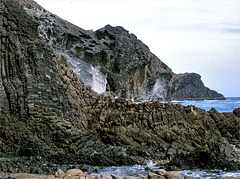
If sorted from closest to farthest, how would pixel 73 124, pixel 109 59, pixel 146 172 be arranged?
1. pixel 146 172
2. pixel 73 124
3. pixel 109 59

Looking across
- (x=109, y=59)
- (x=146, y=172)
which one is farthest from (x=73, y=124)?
(x=109, y=59)

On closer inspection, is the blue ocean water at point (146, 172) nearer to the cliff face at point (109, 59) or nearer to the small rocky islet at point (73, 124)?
the small rocky islet at point (73, 124)

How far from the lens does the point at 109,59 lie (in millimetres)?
60750

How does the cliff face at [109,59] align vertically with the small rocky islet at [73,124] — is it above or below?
above

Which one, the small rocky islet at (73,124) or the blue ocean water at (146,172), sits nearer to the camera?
the blue ocean water at (146,172)

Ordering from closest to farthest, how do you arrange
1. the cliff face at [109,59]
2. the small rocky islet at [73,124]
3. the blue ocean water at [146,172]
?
1. the blue ocean water at [146,172]
2. the small rocky islet at [73,124]
3. the cliff face at [109,59]

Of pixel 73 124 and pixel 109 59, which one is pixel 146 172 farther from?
pixel 109 59

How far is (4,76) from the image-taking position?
18000 millimetres

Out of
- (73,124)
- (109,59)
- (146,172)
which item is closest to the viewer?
(146,172)

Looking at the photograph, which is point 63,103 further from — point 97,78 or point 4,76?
point 97,78

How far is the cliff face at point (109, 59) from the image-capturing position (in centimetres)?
4975

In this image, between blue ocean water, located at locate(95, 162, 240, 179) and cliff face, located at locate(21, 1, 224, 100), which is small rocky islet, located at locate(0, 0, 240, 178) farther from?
cliff face, located at locate(21, 1, 224, 100)

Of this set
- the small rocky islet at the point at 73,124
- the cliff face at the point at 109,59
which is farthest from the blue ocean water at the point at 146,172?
the cliff face at the point at 109,59

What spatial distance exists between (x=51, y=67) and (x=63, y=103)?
2397mm
